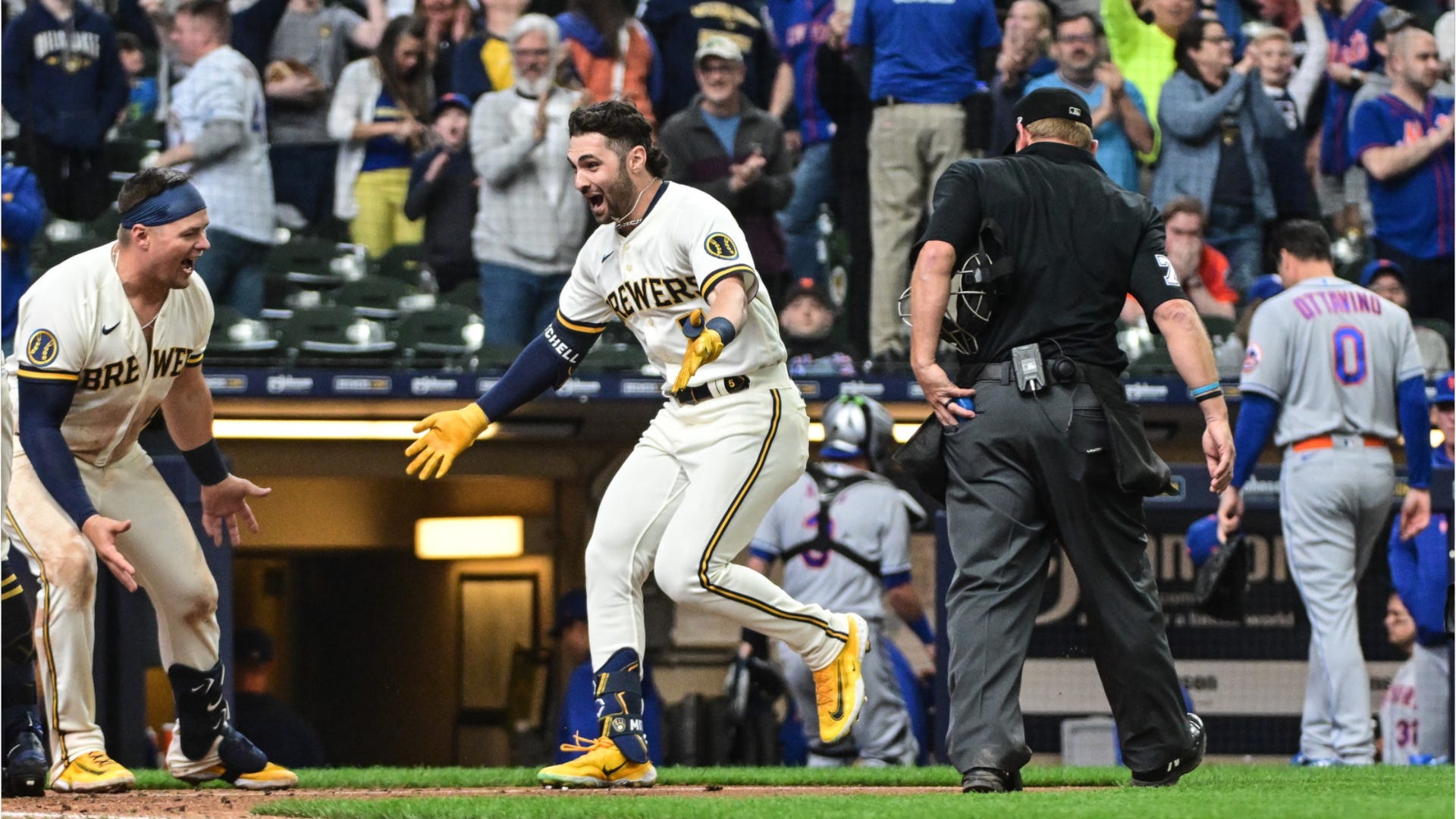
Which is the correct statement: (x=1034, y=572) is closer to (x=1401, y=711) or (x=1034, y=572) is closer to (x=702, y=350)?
(x=702, y=350)

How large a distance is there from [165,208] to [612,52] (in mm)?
5999

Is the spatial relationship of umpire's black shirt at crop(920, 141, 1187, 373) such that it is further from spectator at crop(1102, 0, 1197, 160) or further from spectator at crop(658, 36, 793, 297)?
spectator at crop(1102, 0, 1197, 160)

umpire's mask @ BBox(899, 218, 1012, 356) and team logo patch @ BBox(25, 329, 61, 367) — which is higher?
umpire's mask @ BBox(899, 218, 1012, 356)

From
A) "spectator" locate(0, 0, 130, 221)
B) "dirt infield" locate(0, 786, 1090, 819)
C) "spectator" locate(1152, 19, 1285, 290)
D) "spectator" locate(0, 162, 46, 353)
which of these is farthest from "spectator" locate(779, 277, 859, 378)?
"dirt infield" locate(0, 786, 1090, 819)

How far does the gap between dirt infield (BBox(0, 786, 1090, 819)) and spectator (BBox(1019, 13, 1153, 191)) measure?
221 inches

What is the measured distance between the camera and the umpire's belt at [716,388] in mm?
4969

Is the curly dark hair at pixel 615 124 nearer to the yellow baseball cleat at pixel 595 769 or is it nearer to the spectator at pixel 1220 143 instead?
the yellow baseball cleat at pixel 595 769

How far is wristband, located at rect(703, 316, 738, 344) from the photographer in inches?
181

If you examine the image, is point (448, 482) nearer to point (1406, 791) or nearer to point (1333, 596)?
point (1333, 596)

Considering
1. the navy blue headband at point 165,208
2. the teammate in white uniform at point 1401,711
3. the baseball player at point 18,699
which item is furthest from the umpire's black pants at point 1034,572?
the teammate in white uniform at point 1401,711

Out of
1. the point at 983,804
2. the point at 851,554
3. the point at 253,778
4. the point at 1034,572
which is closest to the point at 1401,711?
the point at 851,554

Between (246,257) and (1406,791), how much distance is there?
7.01m

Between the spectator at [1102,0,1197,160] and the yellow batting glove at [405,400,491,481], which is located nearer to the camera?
the yellow batting glove at [405,400,491,481]

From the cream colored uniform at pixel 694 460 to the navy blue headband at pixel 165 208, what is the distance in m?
1.02
